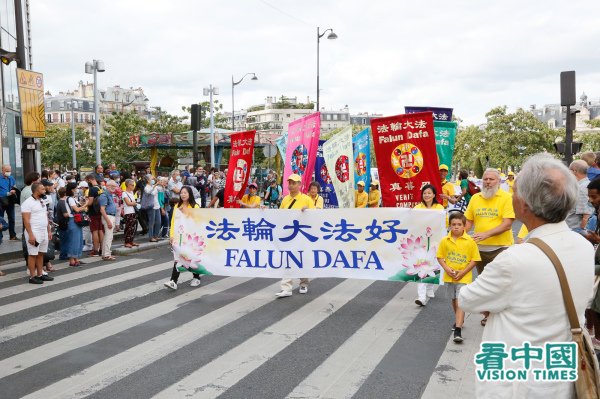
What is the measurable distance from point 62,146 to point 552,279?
227ft

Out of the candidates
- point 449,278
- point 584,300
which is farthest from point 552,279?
point 449,278

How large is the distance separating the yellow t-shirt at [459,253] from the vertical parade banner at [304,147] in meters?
3.30

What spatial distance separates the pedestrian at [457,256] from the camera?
5.98 metres

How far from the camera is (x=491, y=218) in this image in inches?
249

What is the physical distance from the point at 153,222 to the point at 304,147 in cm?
597

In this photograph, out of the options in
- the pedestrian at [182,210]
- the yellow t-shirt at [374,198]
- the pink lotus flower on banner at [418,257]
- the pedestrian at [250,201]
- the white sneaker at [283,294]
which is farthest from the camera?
the yellow t-shirt at [374,198]

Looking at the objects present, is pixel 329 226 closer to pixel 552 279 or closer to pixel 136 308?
pixel 136 308

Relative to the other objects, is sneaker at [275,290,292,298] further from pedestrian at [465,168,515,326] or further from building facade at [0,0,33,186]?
building facade at [0,0,33,186]

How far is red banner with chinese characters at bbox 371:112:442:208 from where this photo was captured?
755 cm

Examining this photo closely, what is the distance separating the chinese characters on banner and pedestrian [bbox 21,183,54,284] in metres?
2.30

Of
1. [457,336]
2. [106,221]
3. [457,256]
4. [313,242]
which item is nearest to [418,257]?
[457,256]

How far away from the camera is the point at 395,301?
7.79 metres

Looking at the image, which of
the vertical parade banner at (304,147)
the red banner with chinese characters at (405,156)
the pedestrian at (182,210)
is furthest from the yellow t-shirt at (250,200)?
the red banner with chinese characters at (405,156)

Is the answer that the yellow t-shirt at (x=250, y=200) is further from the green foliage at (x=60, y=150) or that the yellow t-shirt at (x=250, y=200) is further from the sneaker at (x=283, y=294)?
the green foliage at (x=60, y=150)
